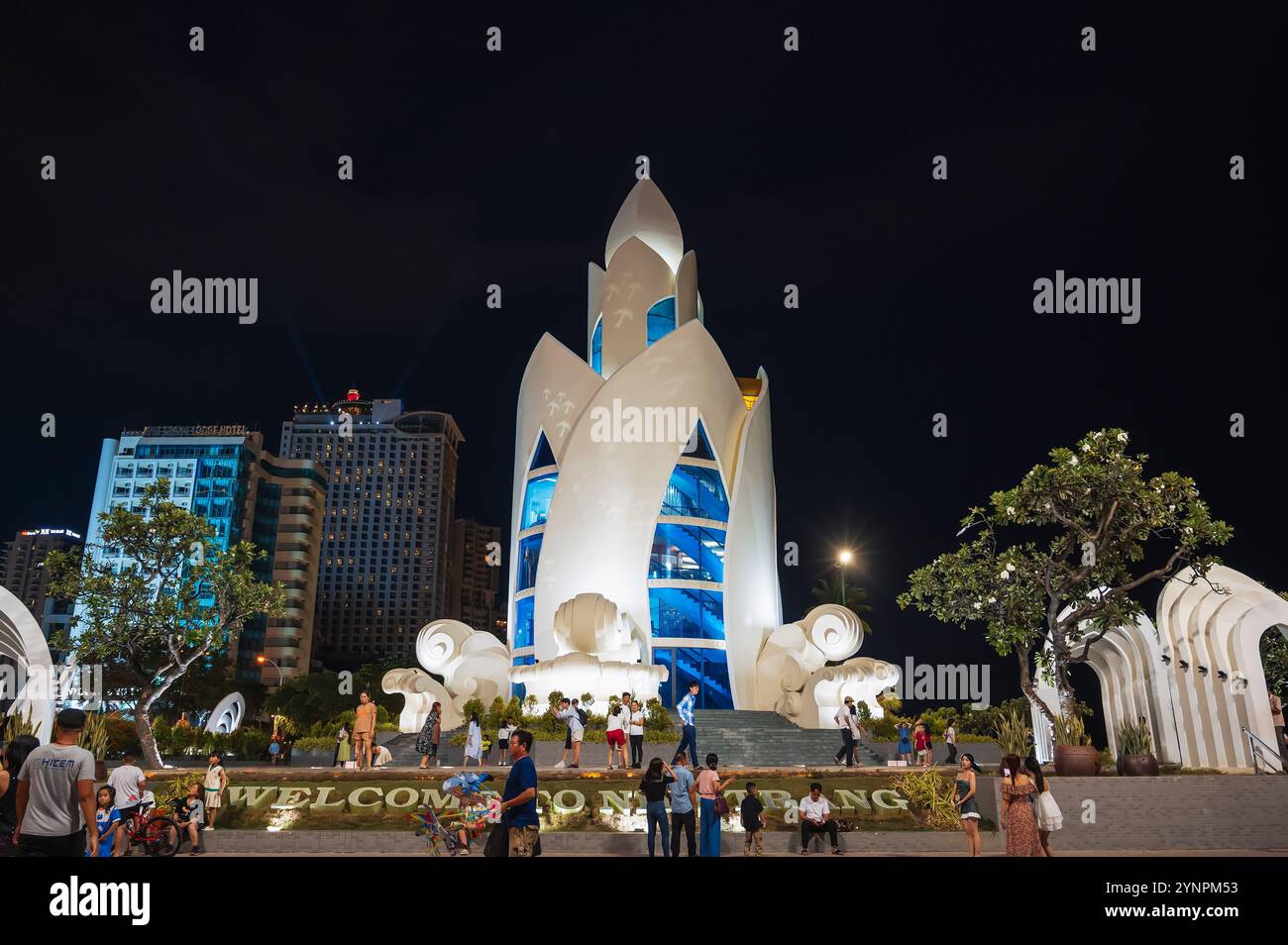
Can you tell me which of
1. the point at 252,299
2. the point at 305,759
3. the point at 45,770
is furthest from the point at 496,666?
the point at 45,770

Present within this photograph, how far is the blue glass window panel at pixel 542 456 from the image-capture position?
38875mm

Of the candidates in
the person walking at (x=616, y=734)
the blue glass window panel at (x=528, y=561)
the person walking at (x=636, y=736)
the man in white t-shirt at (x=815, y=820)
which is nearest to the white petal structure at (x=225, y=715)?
the blue glass window panel at (x=528, y=561)

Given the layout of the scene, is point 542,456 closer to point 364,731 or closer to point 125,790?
point 364,731

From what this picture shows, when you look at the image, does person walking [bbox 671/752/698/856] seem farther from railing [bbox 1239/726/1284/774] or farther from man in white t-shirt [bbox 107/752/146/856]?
railing [bbox 1239/726/1284/774]

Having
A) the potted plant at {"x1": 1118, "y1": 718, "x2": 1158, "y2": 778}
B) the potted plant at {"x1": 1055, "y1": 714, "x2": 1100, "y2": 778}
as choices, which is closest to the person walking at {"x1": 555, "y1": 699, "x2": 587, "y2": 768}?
the potted plant at {"x1": 1055, "y1": 714, "x2": 1100, "y2": 778}

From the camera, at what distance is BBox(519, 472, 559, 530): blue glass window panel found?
3822 centimetres

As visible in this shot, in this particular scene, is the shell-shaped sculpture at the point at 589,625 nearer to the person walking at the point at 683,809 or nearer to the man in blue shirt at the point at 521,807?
the person walking at the point at 683,809

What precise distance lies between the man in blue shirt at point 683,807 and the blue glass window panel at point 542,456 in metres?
27.5

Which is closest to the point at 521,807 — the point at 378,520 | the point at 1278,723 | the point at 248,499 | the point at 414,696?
the point at 1278,723

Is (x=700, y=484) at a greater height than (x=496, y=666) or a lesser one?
greater

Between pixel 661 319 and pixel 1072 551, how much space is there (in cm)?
2641
